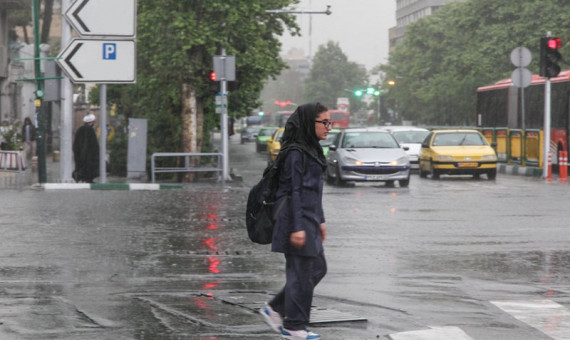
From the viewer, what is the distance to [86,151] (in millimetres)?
26594

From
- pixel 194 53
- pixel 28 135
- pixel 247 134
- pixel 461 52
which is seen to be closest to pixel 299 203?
pixel 194 53

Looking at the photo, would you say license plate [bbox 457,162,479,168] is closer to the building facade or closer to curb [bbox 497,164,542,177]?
curb [bbox 497,164,542,177]

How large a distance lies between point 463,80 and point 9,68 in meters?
31.6

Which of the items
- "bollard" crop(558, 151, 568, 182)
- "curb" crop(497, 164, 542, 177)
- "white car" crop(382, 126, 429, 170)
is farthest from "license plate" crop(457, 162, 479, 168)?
"white car" crop(382, 126, 429, 170)

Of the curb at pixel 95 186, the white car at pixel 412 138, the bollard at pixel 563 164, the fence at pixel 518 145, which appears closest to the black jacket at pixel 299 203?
the curb at pixel 95 186

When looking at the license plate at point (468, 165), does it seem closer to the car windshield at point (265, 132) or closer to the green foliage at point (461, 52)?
the green foliage at point (461, 52)

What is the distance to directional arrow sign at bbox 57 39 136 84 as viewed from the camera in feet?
82.7

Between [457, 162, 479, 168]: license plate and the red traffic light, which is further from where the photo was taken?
[457, 162, 479, 168]: license plate

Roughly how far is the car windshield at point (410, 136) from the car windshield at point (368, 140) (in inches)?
438

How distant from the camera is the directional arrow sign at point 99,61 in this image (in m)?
25.2

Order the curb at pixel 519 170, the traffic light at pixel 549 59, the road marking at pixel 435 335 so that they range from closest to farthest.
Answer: the road marking at pixel 435 335 < the traffic light at pixel 549 59 < the curb at pixel 519 170

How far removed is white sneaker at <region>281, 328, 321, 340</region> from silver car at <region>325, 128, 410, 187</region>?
821 inches

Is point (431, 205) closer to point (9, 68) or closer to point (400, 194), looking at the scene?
point (400, 194)

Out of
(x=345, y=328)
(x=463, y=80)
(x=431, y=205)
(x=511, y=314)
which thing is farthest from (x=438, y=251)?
(x=463, y=80)
